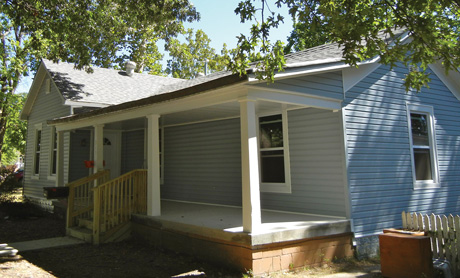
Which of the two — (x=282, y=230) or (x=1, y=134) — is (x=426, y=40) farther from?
(x=1, y=134)

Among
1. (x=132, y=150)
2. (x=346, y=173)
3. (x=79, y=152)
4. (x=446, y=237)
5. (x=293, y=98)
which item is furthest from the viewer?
(x=132, y=150)

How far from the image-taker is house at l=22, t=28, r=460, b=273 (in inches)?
228

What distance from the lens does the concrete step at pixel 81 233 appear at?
7977 mm

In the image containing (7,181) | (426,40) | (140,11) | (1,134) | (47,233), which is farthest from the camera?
(1,134)

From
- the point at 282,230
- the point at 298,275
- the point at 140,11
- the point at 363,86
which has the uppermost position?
the point at 140,11

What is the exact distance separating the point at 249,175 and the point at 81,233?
491 cm

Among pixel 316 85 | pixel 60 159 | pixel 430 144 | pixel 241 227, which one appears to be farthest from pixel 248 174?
pixel 60 159

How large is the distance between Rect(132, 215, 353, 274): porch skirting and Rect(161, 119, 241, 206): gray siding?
8.48 ft

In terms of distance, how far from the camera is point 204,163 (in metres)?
10.3

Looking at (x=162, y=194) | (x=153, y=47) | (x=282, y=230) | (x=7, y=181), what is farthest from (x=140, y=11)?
(x=153, y=47)

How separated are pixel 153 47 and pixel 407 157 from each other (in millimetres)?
26504

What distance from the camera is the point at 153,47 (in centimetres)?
3088

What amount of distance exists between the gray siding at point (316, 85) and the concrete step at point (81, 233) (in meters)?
5.21

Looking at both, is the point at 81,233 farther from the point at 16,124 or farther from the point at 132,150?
the point at 16,124
